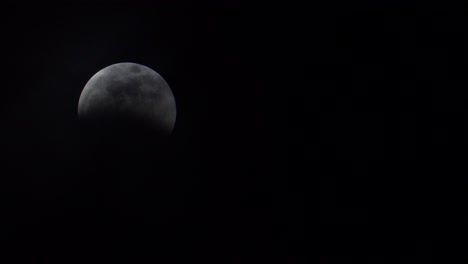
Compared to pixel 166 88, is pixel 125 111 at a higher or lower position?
lower

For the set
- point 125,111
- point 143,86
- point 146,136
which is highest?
point 143,86

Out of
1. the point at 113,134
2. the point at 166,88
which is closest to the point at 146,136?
the point at 113,134

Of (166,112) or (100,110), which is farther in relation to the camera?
(166,112)

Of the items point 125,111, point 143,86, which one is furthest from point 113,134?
point 143,86

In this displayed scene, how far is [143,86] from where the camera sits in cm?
682

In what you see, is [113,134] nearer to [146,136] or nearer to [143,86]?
[146,136]

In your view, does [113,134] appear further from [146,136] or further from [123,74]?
[123,74]

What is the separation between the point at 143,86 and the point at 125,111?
62 centimetres

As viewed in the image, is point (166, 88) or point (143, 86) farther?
point (166, 88)

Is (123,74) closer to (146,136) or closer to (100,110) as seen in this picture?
(100,110)

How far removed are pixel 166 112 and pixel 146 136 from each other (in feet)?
2.16

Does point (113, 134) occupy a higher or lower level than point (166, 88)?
lower

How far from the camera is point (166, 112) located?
23.3ft

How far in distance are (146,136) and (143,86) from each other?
906 mm
